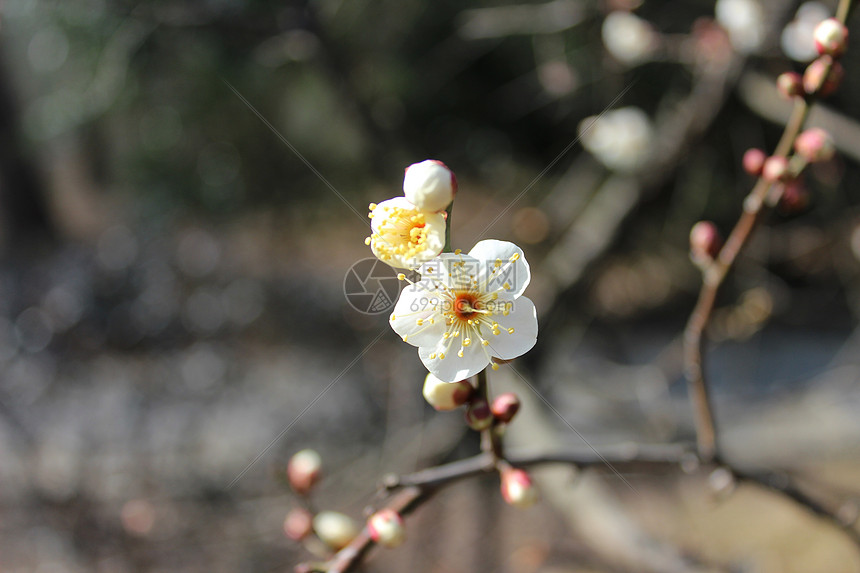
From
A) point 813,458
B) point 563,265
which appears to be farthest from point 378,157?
point 813,458

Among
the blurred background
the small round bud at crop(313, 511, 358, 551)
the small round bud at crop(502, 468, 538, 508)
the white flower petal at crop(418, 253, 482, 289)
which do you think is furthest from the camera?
the blurred background

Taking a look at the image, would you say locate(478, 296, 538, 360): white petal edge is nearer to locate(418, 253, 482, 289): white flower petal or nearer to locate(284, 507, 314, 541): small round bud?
locate(418, 253, 482, 289): white flower petal

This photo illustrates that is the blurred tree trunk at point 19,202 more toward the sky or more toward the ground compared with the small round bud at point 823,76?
more toward the sky

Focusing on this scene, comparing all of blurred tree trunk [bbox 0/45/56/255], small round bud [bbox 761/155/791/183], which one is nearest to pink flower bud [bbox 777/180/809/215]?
small round bud [bbox 761/155/791/183]

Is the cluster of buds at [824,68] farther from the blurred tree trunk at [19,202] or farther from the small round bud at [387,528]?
the blurred tree trunk at [19,202]

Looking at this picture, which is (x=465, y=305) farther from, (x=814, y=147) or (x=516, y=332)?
(x=814, y=147)

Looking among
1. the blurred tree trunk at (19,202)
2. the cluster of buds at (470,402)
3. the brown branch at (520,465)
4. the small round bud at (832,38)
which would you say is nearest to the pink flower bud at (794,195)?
the small round bud at (832,38)
